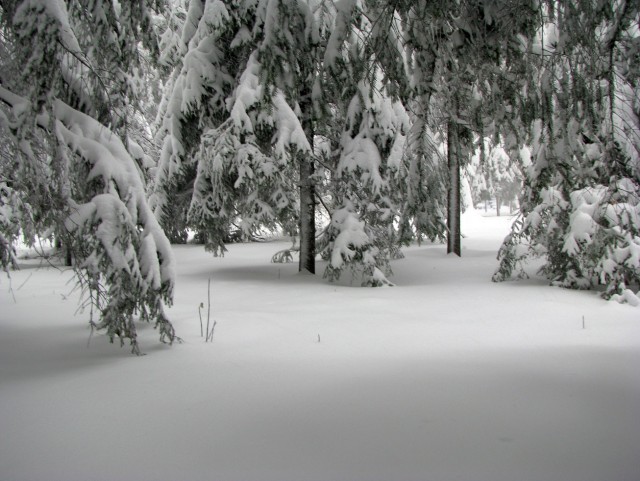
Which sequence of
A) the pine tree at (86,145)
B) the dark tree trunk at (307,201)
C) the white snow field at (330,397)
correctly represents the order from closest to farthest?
1. the white snow field at (330,397)
2. the pine tree at (86,145)
3. the dark tree trunk at (307,201)

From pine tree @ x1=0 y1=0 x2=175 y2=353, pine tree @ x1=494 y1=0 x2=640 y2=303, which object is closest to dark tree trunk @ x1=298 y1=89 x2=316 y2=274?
pine tree @ x1=494 y1=0 x2=640 y2=303

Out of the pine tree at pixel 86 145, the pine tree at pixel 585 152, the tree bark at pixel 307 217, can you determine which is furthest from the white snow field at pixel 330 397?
the tree bark at pixel 307 217

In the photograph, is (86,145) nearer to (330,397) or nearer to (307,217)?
(330,397)

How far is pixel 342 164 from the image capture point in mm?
9180

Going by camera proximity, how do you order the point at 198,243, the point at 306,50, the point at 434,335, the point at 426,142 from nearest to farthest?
the point at 426,142, the point at 434,335, the point at 306,50, the point at 198,243

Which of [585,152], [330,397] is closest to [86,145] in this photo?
[330,397]

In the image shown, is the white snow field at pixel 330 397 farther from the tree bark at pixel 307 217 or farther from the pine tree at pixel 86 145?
the tree bark at pixel 307 217

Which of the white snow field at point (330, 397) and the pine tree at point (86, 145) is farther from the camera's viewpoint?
the pine tree at point (86, 145)

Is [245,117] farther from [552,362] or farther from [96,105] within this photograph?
[552,362]

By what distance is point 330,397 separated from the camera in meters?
3.52

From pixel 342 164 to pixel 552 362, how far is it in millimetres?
5698

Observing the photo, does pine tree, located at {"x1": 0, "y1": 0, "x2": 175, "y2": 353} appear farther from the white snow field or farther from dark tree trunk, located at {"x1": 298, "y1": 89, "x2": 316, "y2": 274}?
dark tree trunk, located at {"x1": 298, "y1": 89, "x2": 316, "y2": 274}

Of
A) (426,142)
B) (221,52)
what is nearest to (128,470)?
(426,142)

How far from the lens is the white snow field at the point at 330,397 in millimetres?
2590
